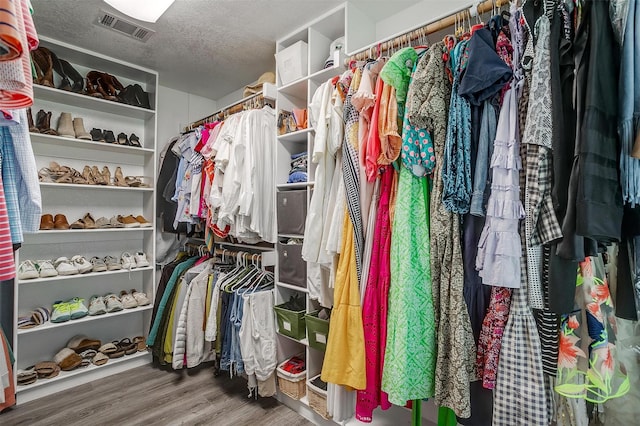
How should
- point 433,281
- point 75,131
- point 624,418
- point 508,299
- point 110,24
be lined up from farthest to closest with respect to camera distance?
point 75,131 → point 110,24 → point 433,281 → point 508,299 → point 624,418

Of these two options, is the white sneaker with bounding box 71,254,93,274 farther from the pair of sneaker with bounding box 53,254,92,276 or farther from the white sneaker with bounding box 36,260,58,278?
the white sneaker with bounding box 36,260,58,278

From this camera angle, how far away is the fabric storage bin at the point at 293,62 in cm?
198

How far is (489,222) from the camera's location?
1094mm

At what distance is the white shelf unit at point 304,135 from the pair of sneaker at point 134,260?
52.1 inches

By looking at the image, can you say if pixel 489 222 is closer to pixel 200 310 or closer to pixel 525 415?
pixel 525 415

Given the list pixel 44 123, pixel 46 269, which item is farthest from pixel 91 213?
pixel 44 123

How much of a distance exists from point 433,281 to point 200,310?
1.75 m

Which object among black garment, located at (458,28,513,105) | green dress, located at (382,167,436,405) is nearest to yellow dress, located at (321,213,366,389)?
green dress, located at (382,167,436,405)

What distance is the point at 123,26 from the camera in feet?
6.77

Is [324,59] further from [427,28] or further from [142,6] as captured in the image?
[142,6]

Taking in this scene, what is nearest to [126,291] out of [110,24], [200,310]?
[200,310]

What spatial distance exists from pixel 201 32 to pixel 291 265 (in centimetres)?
163

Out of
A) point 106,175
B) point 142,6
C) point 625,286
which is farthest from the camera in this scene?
point 106,175

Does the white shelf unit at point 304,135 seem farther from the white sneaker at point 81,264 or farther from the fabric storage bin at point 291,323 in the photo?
the white sneaker at point 81,264
